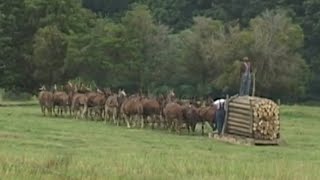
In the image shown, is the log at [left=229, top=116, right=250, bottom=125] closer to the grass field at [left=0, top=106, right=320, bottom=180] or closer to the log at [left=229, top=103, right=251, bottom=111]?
the log at [left=229, top=103, right=251, bottom=111]

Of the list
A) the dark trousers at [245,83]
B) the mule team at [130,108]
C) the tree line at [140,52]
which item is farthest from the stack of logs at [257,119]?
the tree line at [140,52]

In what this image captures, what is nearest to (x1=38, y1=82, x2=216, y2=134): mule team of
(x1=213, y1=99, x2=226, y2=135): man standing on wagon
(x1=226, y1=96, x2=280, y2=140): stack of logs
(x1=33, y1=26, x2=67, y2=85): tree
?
(x1=213, y1=99, x2=226, y2=135): man standing on wagon

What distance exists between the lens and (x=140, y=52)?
223 feet

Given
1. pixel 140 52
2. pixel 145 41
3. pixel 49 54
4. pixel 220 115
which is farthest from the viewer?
pixel 145 41

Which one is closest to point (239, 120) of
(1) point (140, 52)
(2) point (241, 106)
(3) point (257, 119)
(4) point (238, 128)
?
(4) point (238, 128)

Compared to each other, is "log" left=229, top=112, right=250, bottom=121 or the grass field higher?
"log" left=229, top=112, right=250, bottom=121

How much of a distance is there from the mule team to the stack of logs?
9.90 ft

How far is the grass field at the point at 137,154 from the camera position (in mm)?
15155

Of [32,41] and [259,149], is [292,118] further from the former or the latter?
[32,41]

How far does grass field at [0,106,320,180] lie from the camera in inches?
597

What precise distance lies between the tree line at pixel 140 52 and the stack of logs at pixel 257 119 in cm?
3563

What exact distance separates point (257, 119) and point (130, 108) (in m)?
7.59

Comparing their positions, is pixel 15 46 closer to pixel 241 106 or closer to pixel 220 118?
pixel 220 118

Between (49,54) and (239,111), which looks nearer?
(239,111)
